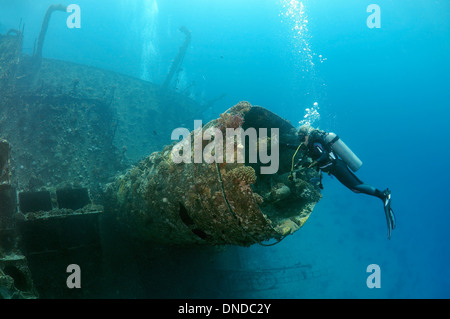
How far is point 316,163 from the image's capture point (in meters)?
4.43

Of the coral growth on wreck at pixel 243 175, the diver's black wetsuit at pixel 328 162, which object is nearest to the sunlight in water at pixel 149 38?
the diver's black wetsuit at pixel 328 162

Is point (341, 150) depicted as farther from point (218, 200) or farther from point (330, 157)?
point (218, 200)

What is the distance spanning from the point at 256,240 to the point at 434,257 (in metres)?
85.9

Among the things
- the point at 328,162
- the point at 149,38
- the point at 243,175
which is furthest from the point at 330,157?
the point at 149,38

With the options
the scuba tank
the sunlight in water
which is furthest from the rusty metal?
the sunlight in water

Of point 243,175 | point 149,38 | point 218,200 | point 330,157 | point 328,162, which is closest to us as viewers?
point 243,175

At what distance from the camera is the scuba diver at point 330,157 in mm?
4559

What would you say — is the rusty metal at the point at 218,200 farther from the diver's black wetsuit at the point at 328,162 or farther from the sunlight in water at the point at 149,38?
the sunlight in water at the point at 149,38

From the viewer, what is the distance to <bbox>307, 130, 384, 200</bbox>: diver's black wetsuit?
4.52 metres

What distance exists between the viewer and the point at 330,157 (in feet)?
15.2

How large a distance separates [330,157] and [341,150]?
536mm

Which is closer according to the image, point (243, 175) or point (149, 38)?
point (243, 175)
